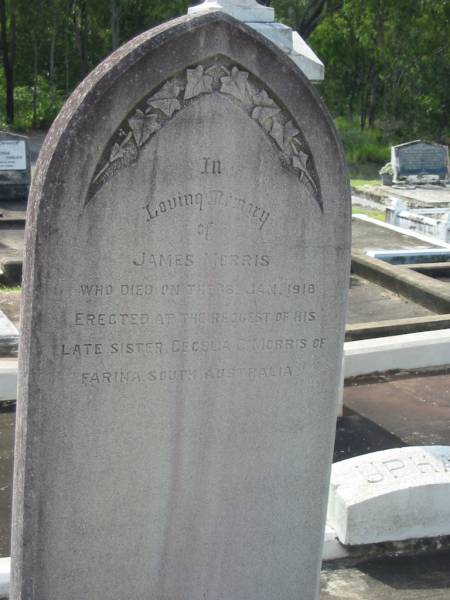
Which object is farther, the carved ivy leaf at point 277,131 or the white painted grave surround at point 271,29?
the white painted grave surround at point 271,29

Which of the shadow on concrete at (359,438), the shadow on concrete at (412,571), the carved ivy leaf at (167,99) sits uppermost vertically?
the carved ivy leaf at (167,99)

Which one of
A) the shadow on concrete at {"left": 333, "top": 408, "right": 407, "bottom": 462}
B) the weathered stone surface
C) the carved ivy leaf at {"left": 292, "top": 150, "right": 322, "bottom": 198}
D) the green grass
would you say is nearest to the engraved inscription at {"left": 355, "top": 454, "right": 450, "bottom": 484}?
the weathered stone surface

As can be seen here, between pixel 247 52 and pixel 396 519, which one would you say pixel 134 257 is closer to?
pixel 247 52

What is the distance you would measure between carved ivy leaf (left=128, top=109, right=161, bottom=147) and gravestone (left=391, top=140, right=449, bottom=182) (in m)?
20.2

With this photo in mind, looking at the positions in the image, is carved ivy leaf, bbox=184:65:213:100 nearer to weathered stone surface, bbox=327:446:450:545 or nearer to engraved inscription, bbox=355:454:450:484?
weathered stone surface, bbox=327:446:450:545

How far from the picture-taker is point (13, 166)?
19.4 m

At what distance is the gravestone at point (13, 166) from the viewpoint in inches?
753

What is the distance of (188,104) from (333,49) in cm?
3483

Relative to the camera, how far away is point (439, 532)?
5.98 metres

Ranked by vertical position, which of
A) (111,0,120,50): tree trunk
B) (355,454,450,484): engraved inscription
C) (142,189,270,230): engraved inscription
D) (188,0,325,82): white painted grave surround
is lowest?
(355,454,450,484): engraved inscription

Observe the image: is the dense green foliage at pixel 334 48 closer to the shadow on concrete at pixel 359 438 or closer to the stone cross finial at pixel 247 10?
the shadow on concrete at pixel 359 438

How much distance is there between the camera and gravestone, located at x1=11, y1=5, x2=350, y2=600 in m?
3.88

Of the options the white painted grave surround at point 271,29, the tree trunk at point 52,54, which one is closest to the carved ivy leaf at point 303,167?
the white painted grave surround at point 271,29

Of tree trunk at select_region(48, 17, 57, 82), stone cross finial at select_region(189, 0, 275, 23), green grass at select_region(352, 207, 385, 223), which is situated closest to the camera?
stone cross finial at select_region(189, 0, 275, 23)
